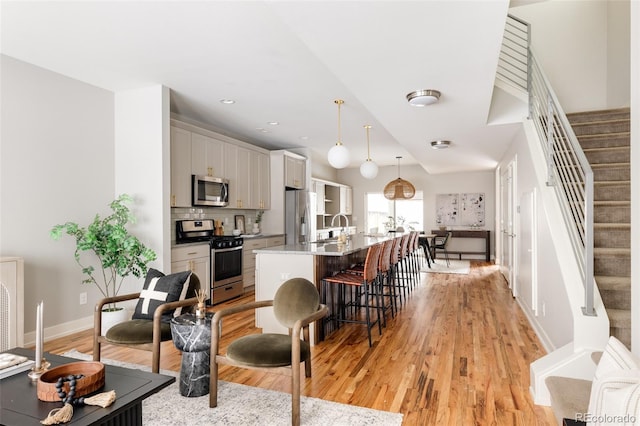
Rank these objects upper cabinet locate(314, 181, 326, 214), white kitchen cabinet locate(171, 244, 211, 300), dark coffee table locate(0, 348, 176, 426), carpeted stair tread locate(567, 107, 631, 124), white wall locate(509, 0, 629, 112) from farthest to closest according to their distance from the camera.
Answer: upper cabinet locate(314, 181, 326, 214), white wall locate(509, 0, 629, 112), white kitchen cabinet locate(171, 244, 211, 300), carpeted stair tread locate(567, 107, 631, 124), dark coffee table locate(0, 348, 176, 426)

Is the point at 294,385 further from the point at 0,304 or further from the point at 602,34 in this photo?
the point at 602,34

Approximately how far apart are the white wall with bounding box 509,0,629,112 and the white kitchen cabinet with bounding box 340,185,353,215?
6210 millimetres

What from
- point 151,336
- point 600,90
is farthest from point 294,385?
point 600,90

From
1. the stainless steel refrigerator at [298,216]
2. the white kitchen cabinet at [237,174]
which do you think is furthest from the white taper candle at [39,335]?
the stainless steel refrigerator at [298,216]

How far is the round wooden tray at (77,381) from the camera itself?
1.52 meters

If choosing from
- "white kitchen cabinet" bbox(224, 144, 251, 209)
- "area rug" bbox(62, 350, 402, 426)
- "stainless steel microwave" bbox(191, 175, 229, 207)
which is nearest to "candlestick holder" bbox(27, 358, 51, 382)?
"area rug" bbox(62, 350, 402, 426)

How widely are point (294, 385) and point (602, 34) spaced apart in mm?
6106

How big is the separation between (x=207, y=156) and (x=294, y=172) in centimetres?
240

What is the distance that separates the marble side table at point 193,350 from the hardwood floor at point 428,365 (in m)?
0.32

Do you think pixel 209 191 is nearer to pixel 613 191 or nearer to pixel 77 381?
pixel 77 381

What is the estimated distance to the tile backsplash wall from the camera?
5422mm

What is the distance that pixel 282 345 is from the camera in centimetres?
237

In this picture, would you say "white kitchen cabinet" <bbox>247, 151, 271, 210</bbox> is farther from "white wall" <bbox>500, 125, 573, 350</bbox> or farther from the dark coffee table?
the dark coffee table

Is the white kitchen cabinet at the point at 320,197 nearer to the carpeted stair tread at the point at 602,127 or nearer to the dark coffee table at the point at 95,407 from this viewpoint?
the carpeted stair tread at the point at 602,127
